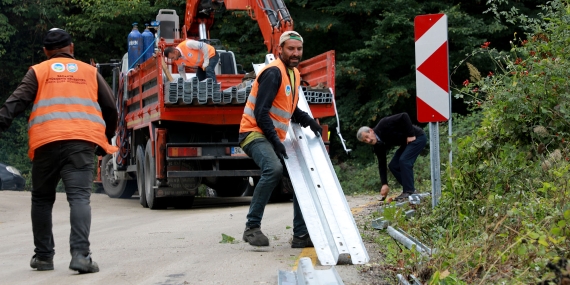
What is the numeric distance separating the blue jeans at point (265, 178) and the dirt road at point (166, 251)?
0.78 ft

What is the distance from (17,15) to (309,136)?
22.2 metres

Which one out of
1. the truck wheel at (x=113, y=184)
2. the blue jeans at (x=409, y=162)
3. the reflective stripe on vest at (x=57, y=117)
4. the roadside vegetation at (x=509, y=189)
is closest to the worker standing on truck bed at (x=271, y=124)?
the roadside vegetation at (x=509, y=189)

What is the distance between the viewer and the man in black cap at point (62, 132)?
6.28m

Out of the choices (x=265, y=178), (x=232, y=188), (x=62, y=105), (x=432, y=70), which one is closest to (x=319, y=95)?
(x=232, y=188)

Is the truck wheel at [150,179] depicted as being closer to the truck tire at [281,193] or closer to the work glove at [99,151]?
the truck tire at [281,193]

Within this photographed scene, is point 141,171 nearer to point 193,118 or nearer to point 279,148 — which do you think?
point 193,118

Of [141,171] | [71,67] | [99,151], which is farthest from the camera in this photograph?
[141,171]

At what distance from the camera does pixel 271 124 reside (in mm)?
7125

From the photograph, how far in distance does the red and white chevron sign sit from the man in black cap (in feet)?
9.79

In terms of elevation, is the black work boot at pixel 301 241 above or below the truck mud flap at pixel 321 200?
below

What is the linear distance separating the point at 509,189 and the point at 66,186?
3393mm

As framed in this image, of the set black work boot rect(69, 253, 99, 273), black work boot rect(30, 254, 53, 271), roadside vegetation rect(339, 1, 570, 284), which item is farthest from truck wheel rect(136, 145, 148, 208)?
black work boot rect(69, 253, 99, 273)

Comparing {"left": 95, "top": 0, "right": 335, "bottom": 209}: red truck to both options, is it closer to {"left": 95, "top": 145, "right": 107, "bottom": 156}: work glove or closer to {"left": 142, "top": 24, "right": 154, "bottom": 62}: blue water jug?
{"left": 142, "top": 24, "right": 154, "bottom": 62}: blue water jug

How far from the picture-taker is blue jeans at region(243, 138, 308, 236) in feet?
23.4
